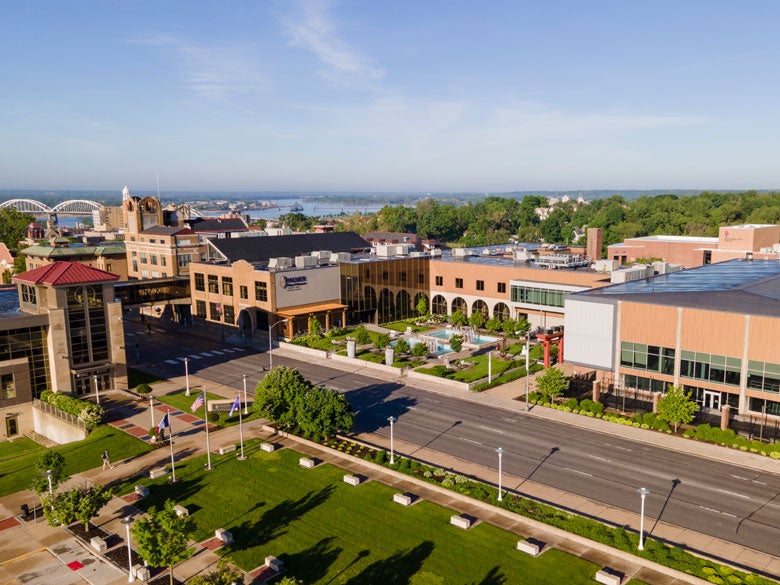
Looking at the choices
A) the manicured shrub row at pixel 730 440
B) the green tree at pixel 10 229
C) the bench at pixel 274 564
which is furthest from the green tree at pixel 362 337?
the green tree at pixel 10 229

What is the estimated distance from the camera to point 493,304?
9394cm

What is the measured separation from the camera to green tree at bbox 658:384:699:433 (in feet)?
167

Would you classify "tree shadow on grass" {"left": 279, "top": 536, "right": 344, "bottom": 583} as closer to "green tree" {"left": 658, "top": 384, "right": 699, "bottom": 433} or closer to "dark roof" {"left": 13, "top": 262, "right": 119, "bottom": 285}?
"green tree" {"left": 658, "top": 384, "right": 699, "bottom": 433}

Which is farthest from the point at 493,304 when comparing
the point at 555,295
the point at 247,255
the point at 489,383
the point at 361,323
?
the point at 247,255

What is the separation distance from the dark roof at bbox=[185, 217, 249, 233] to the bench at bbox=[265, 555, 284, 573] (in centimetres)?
12098

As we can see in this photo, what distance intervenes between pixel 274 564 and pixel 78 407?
3162 cm

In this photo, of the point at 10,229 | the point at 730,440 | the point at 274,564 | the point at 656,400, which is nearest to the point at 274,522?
the point at 274,564

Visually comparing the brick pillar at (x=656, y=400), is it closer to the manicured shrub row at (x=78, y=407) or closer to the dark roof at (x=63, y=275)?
the manicured shrub row at (x=78, y=407)

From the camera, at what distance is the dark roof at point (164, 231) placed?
371 feet

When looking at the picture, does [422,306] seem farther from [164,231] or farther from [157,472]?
[157,472]

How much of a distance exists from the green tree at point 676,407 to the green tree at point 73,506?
43588 millimetres

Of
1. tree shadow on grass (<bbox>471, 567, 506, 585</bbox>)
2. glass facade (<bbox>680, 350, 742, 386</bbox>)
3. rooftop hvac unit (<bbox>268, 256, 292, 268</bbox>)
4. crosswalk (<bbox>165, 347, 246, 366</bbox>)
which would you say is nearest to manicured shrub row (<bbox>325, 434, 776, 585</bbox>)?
tree shadow on grass (<bbox>471, 567, 506, 585</bbox>)

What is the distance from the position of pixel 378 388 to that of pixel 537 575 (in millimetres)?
36176

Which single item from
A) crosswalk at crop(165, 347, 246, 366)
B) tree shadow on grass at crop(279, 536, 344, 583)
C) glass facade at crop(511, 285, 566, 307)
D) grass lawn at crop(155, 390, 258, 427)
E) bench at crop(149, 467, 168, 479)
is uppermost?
glass facade at crop(511, 285, 566, 307)
